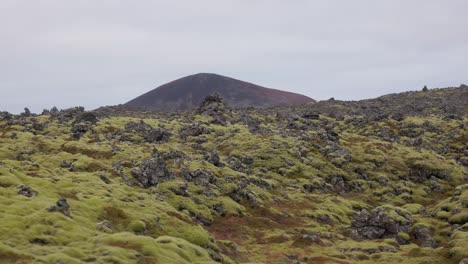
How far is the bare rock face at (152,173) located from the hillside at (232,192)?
0.83ft

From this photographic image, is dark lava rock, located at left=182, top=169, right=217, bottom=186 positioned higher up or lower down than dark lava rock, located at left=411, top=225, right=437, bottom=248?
higher up

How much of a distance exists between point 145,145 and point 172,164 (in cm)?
2393

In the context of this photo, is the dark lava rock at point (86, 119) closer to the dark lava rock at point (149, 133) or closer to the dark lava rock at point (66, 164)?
the dark lava rock at point (149, 133)

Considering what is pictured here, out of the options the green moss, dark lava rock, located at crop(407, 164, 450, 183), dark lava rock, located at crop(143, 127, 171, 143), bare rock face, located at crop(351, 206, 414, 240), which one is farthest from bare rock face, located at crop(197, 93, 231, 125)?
the green moss

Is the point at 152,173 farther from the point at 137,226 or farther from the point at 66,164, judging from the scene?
the point at 137,226

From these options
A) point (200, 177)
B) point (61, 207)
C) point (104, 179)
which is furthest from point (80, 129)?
point (61, 207)

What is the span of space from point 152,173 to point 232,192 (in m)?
16.7

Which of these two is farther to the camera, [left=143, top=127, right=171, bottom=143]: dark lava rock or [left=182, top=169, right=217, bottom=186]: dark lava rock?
[left=143, top=127, right=171, bottom=143]: dark lava rock

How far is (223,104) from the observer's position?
194 meters

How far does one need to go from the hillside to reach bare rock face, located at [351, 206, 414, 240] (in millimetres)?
238

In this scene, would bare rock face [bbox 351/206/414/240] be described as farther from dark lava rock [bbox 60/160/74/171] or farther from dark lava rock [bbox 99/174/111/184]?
dark lava rock [bbox 60/160/74/171]

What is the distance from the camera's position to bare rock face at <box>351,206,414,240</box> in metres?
76.1

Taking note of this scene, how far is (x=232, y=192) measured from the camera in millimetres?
92625

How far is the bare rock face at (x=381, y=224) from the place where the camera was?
76.1m
